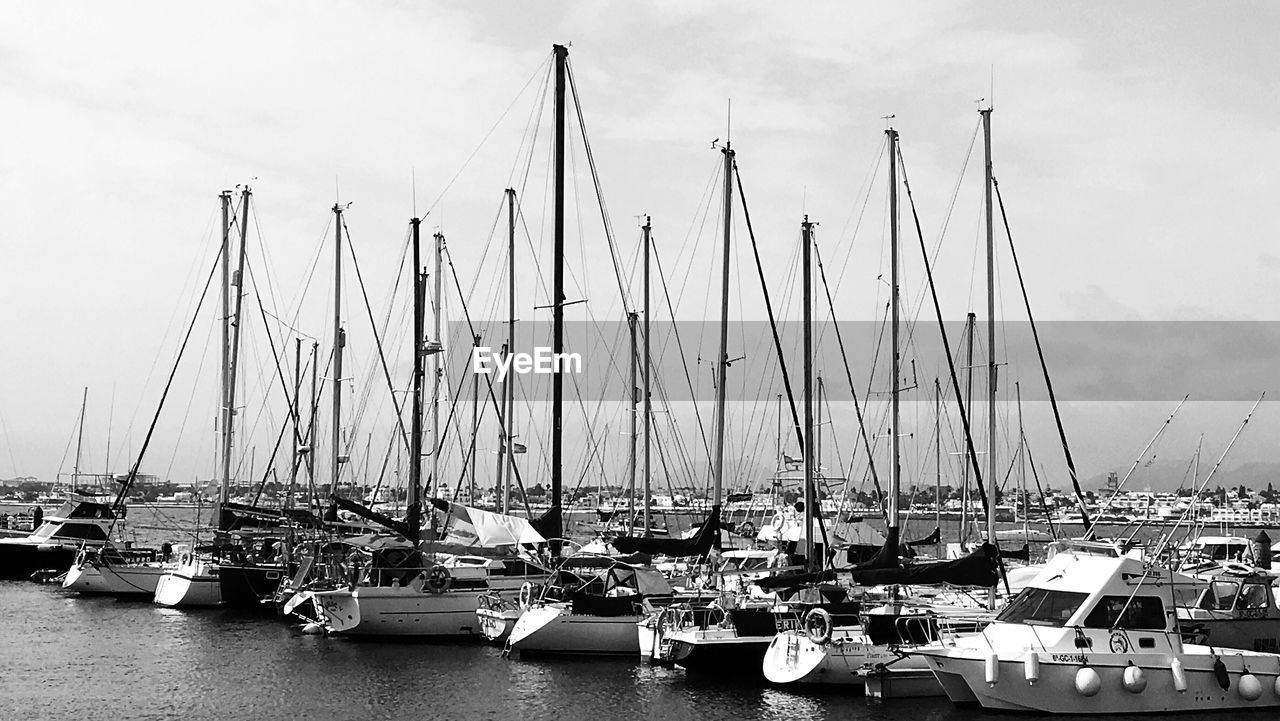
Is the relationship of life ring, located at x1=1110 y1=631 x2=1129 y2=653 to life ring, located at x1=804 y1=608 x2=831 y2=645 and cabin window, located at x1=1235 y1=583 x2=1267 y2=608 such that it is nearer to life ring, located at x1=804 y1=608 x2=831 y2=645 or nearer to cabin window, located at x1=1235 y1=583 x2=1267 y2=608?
cabin window, located at x1=1235 y1=583 x2=1267 y2=608

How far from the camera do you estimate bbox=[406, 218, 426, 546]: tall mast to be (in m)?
43.3

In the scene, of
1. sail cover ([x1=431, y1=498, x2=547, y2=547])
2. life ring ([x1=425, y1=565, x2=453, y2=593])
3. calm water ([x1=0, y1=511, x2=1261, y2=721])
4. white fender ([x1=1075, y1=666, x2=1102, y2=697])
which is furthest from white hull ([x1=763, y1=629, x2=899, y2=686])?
life ring ([x1=425, y1=565, x2=453, y2=593])

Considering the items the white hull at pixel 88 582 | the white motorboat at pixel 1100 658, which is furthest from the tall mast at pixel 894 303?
the white hull at pixel 88 582

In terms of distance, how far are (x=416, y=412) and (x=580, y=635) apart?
11323 millimetres

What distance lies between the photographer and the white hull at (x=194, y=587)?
52647 millimetres

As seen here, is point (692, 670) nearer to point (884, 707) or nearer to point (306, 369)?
point (884, 707)

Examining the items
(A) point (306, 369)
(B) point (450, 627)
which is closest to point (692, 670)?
(B) point (450, 627)

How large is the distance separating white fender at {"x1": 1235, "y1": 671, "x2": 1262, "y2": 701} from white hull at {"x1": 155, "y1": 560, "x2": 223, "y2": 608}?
39.2 meters

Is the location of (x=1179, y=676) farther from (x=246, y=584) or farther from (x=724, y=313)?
(x=246, y=584)

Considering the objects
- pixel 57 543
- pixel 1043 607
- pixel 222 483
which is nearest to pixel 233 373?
pixel 222 483

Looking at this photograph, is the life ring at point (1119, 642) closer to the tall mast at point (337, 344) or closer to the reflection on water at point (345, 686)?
the reflection on water at point (345, 686)

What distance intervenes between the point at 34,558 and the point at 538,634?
47210 mm

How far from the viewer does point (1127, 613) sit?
28.2m

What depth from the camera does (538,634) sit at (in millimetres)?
37219
